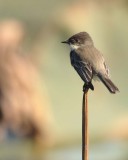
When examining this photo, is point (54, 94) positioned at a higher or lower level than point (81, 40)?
lower

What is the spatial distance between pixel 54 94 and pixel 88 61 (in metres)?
4.45

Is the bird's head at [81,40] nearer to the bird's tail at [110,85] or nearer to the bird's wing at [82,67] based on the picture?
the bird's wing at [82,67]

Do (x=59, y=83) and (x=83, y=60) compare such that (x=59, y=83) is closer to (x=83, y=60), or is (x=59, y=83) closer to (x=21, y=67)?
(x=21, y=67)

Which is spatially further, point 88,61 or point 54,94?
point 54,94

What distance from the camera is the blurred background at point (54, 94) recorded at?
28.8 ft

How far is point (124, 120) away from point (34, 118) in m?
0.94

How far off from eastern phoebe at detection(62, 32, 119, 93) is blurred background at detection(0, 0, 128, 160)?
9.88ft

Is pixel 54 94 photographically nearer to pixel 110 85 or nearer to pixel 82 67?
pixel 82 67

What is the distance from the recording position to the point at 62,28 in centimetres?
987

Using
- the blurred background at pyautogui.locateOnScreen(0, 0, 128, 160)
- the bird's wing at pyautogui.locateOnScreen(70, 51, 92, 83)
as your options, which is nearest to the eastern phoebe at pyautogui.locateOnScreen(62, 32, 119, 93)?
the bird's wing at pyautogui.locateOnScreen(70, 51, 92, 83)

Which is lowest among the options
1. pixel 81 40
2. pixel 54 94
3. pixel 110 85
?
pixel 54 94

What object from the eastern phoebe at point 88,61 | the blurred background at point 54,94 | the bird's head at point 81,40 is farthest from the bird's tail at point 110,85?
the blurred background at point 54,94

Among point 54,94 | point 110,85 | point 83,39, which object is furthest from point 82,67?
point 54,94

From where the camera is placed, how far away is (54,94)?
9328mm
